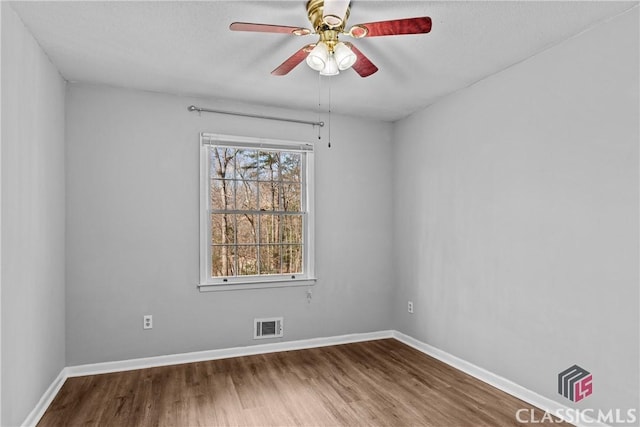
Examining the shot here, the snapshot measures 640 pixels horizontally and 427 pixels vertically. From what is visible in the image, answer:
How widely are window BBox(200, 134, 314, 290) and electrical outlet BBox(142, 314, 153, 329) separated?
543 millimetres

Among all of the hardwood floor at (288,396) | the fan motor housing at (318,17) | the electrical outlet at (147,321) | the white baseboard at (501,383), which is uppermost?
the fan motor housing at (318,17)

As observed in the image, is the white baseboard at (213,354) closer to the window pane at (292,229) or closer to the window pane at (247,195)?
the window pane at (292,229)

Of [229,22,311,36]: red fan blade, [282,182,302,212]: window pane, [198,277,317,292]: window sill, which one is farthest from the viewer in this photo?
[282,182,302,212]: window pane

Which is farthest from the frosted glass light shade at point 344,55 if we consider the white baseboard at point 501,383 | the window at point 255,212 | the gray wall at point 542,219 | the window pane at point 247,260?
the white baseboard at point 501,383

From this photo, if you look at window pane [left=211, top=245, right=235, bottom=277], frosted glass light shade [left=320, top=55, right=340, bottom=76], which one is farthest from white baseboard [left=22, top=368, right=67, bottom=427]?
frosted glass light shade [left=320, top=55, right=340, bottom=76]

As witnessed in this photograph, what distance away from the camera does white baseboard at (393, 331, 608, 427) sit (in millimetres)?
2580

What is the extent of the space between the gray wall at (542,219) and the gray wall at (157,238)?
107 cm

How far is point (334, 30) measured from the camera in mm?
2152

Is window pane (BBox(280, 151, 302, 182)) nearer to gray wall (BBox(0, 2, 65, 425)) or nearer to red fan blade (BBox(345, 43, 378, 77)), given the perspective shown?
red fan blade (BBox(345, 43, 378, 77))

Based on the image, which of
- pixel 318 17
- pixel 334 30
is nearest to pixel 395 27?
pixel 334 30

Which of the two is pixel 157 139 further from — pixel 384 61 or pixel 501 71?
pixel 501 71

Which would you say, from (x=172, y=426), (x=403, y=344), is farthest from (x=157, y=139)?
(x=403, y=344)

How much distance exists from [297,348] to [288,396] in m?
1.11

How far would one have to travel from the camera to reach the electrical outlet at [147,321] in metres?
3.51
